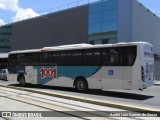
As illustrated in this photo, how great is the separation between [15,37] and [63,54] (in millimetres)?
43838

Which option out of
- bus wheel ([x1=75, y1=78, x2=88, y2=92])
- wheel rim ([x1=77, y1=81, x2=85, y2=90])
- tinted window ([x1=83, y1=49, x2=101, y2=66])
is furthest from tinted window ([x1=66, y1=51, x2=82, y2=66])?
wheel rim ([x1=77, y1=81, x2=85, y2=90])

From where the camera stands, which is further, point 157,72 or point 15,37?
point 15,37

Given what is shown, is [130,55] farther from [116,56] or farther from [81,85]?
[81,85]

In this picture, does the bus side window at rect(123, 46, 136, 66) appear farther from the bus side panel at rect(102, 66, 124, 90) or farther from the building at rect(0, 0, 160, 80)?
the building at rect(0, 0, 160, 80)

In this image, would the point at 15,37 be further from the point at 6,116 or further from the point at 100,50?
the point at 6,116

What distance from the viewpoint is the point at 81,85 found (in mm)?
18969

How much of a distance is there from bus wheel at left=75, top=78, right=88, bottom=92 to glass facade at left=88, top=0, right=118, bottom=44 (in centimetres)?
2117

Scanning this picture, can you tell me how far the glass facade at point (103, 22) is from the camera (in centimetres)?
3991

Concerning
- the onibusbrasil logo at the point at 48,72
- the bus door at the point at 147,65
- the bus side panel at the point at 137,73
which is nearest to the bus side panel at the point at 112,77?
the bus side panel at the point at 137,73

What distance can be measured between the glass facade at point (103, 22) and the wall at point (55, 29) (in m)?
1.23

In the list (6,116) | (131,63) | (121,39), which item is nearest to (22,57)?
(131,63)

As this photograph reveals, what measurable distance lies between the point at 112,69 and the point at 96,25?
86.1 feet

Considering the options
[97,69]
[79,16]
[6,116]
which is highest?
[79,16]

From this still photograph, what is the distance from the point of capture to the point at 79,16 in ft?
150
